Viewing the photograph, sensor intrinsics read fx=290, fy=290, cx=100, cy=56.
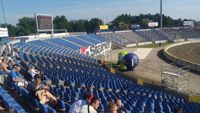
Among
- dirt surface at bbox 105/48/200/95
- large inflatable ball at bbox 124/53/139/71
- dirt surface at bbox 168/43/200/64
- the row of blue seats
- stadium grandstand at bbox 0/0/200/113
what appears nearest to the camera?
the row of blue seats

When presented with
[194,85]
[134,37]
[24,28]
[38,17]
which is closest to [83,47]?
[38,17]

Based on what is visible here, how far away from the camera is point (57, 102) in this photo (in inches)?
400

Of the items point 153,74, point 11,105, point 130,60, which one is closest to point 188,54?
point 153,74

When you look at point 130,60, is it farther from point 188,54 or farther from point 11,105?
point 11,105

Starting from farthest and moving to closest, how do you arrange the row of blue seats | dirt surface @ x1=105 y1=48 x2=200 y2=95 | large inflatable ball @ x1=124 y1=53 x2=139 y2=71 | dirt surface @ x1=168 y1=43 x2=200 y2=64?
dirt surface @ x1=168 y1=43 x2=200 y2=64 < large inflatable ball @ x1=124 y1=53 x2=139 y2=71 < dirt surface @ x1=105 y1=48 x2=200 y2=95 < the row of blue seats

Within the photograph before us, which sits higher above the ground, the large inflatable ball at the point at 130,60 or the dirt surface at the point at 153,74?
the large inflatable ball at the point at 130,60

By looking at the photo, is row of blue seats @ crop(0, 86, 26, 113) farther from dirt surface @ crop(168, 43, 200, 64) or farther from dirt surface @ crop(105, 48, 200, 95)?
dirt surface @ crop(168, 43, 200, 64)

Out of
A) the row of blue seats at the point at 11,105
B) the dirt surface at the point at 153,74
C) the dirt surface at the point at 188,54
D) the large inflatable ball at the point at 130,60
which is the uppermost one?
the row of blue seats at the point at 11,105

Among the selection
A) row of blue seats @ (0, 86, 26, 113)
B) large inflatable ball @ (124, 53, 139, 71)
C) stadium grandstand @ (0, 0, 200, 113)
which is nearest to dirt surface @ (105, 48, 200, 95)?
stadium grandstand @ (0, 0, 200, 113)

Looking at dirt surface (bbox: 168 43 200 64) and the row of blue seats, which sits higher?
the row of blue seats

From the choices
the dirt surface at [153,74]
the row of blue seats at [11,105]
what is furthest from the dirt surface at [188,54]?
the row of blue seats at [11,105]

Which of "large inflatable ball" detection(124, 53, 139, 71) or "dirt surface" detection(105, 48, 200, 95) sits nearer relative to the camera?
"dirt surface" detection(105, 48, 200, 95)

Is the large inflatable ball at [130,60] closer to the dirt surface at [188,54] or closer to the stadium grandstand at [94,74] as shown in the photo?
the stadium grandstand at [94,74]

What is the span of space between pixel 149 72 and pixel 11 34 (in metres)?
83.8
